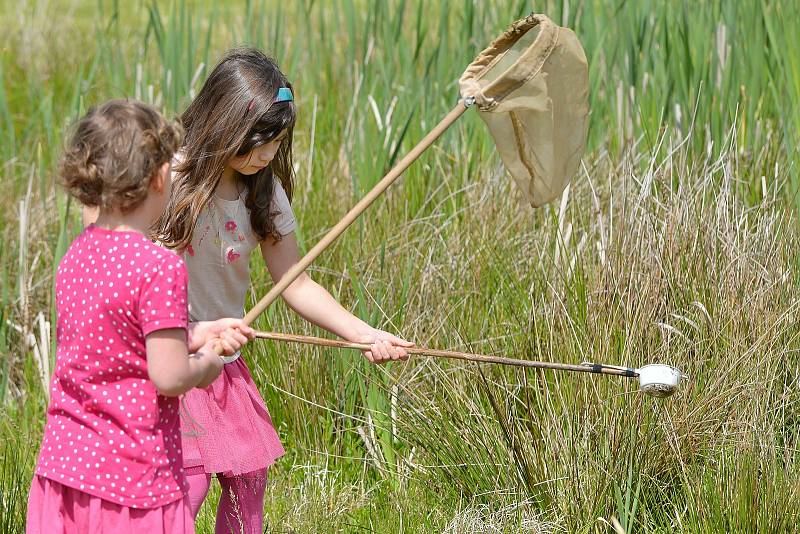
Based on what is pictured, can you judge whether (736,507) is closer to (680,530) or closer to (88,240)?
(680,530)

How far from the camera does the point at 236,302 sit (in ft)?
8.18

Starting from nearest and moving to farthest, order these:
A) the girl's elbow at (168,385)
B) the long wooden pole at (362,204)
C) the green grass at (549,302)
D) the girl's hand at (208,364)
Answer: the girl's elbow at (168,385), the girl's hand at (208,364), the long wooden pole at (362,204), the green grass at (549,302)

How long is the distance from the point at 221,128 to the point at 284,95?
0.14 metres

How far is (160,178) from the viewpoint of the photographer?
191 cm

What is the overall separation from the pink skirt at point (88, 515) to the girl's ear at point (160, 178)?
1.62 ft

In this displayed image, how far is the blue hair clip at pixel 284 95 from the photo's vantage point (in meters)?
2.38

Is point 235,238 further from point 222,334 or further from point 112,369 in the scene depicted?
point 112,369

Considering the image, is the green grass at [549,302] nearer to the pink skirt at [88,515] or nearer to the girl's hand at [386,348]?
the girl's hand at [386,348]

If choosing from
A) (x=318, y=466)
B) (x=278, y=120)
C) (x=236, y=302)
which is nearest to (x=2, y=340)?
(x=318, y=466)

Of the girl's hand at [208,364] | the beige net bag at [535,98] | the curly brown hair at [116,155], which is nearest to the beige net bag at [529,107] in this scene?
the beige net bag at [535,98]

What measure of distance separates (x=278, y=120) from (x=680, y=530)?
1.18m

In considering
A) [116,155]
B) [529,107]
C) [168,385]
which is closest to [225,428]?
[168,385]

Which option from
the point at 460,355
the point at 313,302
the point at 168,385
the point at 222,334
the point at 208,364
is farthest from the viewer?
the point at 313,302

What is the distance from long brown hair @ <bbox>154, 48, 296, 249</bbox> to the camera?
2355 millimetres
